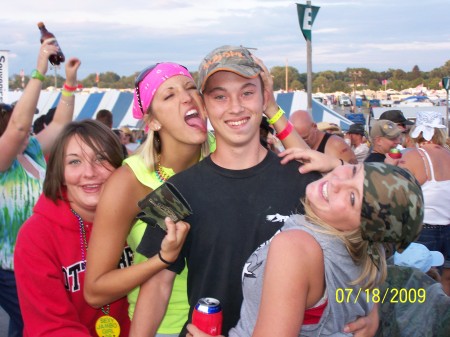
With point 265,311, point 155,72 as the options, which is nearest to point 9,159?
point 155,72

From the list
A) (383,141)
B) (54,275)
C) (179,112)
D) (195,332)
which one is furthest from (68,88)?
(383,141)

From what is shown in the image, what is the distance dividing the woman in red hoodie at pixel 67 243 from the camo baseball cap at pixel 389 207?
1345mm

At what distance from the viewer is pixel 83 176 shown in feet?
9.04

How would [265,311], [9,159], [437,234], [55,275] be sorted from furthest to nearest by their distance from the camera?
[437,234], [9,159], [55,275], [265,311]

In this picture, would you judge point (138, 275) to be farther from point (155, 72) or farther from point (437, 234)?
point (437, 234)

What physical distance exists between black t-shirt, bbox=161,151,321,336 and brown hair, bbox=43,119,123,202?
0.63 meters

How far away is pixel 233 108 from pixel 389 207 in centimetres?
86

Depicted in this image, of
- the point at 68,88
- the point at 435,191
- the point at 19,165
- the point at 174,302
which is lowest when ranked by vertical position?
the point at 435,191

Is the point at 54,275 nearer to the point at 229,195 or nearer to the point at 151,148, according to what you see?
the point at 151,148

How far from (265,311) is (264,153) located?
86cm

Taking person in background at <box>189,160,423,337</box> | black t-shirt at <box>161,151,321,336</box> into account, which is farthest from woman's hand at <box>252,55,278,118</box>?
person in background at <box>189,160,423,337</box>

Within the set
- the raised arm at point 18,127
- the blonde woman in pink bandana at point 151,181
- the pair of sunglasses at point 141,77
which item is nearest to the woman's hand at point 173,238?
the blonde woman in pink bandana at point 151,181

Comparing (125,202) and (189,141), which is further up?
(189,141)

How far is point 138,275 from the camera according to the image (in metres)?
2.33
